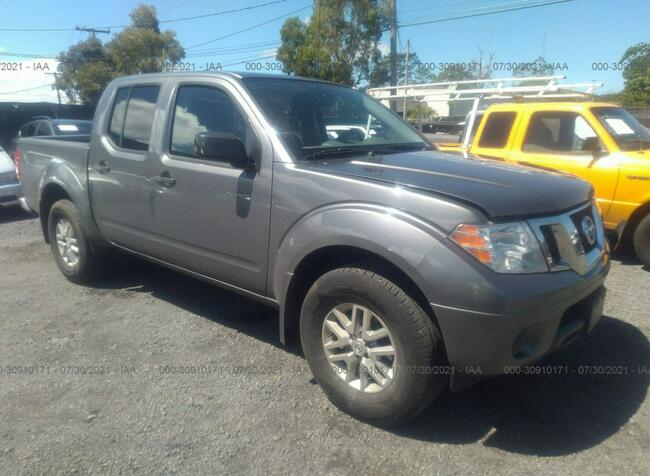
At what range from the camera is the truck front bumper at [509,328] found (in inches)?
91.1

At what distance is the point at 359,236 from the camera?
8.56 feet

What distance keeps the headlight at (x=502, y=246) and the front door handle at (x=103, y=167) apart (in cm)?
305

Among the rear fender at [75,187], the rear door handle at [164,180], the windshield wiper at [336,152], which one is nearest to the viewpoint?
the windshield wiper at [336,152]

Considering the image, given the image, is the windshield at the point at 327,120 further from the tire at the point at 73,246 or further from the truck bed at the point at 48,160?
the tire at the point at 73,246

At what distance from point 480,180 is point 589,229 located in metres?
0.72

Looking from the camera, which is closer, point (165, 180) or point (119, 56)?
point (165, 180)

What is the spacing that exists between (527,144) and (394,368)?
461 centimetres

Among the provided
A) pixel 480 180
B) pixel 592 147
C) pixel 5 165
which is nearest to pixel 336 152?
pixel 480 180

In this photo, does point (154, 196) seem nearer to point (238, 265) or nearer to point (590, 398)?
point (238, 265)

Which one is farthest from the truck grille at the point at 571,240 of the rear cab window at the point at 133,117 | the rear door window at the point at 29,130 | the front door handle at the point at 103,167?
the rear door window at the point at 29,130

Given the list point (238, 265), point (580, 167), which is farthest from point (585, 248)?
point (580, 167)

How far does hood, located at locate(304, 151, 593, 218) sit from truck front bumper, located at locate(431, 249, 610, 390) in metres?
0.36

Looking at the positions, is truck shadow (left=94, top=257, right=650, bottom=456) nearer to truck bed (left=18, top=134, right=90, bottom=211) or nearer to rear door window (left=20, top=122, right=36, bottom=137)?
truck bed (left=18, top=134, right=90, bottom=211)

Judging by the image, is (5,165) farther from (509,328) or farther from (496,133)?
(509,328)
